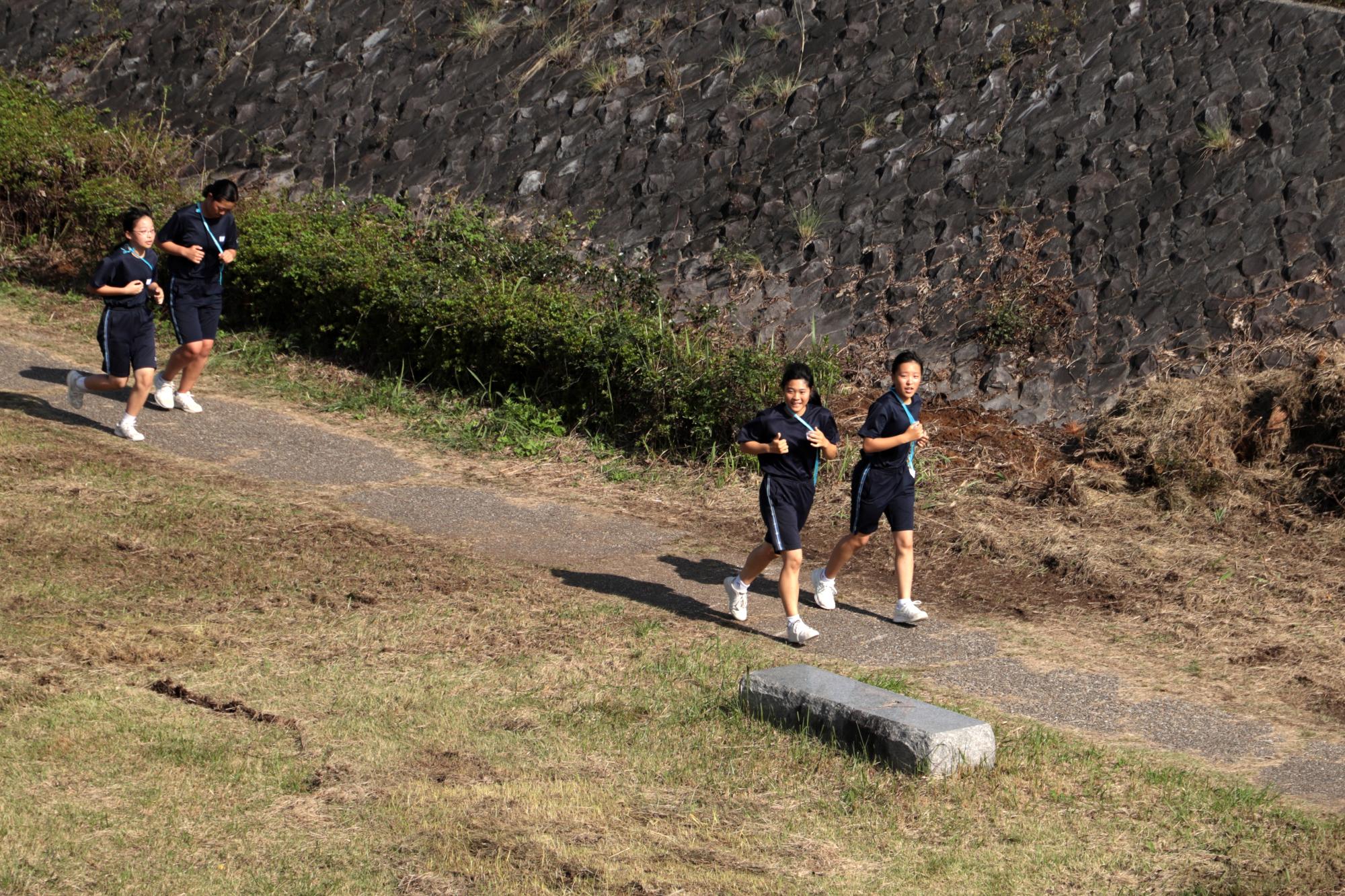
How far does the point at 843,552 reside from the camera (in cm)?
773

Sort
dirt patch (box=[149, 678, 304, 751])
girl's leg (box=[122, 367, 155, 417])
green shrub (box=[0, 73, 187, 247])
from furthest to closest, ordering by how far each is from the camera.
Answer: green shrub (box=[0, 73, 187, 247]) < girl's leg (box=[122, 367, 155, 417]) < dirt patch (box=[149, 678, 304, 751])

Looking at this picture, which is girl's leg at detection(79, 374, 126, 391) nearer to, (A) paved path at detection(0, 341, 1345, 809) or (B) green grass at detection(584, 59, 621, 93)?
(A) paved path at detection(0, 341, 1345, 809)

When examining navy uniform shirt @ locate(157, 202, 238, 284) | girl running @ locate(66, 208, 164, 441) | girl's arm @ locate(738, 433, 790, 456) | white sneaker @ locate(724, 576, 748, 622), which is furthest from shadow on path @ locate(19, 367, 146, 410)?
girl's arm @ locate(738, 433, 790, 456)

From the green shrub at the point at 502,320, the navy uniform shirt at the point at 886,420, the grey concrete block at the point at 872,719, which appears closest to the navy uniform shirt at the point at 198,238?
the green shrub at the point at 502,320

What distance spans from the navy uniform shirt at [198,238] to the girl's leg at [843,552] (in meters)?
5.21

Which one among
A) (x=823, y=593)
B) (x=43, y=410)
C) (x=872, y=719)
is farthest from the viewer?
(x=43, y=410)

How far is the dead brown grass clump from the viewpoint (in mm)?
9336

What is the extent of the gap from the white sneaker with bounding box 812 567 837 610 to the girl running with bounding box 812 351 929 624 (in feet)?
0.61

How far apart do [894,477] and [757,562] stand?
899 mm

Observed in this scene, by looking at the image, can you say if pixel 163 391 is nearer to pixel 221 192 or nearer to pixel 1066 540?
pixel 221 192

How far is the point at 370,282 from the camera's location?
1212 centimetres

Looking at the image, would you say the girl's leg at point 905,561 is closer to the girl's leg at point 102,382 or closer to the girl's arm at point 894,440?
the girl's arm at point 894,440

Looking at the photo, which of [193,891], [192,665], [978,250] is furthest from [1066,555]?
[193,891]

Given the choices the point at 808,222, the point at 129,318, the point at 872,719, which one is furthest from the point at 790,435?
the point at 808,222
